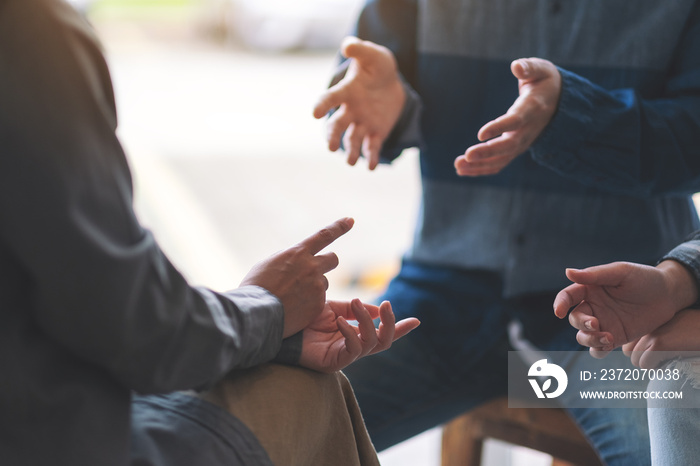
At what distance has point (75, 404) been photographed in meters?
0.54

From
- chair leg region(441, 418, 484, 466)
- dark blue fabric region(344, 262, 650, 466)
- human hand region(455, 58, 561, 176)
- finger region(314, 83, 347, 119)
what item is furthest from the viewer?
chair leg region(441, 418, 484, 466)

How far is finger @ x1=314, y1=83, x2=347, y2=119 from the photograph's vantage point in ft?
2.94

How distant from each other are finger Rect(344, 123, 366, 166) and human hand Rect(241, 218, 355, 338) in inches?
9.2

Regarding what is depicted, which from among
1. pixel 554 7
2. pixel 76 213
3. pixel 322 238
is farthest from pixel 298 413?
pixel 554 7

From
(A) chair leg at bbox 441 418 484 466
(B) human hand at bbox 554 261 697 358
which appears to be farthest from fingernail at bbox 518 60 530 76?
(A) chair leg at bbox 441 418 484 466

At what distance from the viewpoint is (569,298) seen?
0.73 m

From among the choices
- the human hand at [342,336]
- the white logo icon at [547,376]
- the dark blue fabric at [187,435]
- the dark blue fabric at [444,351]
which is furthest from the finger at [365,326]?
the white logo icon at [547,376]

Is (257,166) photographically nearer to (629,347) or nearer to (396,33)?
(396,33)

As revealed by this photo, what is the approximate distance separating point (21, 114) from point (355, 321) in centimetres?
40

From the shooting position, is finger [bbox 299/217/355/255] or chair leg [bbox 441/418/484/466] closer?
finger [bbox 299/217/355/255]

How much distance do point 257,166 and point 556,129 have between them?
8.54 ft

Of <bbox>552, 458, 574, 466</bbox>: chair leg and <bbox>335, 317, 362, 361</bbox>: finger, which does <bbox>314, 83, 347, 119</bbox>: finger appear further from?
<bbox>552, 458, 574, 466</bbox>: chair leg

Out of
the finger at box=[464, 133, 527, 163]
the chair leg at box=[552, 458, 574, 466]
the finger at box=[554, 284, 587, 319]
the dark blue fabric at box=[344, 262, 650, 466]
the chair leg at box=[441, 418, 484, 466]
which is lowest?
the chair leg at box=[441, 418, 484, 466]

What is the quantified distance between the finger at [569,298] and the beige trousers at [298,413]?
0.21 meters
